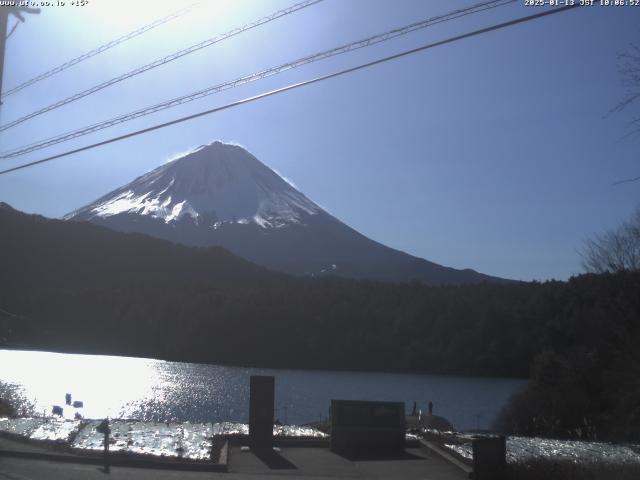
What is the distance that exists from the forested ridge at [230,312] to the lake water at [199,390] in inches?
170

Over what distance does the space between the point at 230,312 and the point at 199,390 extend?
40067 millimetres

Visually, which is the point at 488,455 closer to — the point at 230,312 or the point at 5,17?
the point at 5,17

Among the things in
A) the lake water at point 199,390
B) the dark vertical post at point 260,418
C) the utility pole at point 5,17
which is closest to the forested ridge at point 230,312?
the lake water at point 199,390

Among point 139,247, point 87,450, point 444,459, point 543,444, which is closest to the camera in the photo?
point 87,450

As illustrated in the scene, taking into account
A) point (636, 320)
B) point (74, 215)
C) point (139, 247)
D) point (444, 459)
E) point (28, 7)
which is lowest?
point (444, 459)

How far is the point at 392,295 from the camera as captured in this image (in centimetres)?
10138

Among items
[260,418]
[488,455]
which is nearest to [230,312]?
[260,418]

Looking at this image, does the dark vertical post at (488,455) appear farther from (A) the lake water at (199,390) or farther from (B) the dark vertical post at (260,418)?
(A) the lake water at (199,390)

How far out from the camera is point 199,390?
55156 millimetres

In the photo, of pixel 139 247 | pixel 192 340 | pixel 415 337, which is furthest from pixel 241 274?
pixel 415 337

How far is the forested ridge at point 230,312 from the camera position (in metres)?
80.8

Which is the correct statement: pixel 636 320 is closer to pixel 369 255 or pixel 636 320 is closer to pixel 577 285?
pixel 577 285

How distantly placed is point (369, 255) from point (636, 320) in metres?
158

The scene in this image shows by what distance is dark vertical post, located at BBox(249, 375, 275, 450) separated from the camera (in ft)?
54.1
